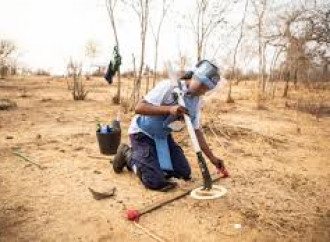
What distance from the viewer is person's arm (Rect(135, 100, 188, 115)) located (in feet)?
10.1

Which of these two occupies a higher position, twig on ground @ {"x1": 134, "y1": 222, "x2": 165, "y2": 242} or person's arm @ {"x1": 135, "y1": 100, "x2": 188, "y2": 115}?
person's arm @ {"x1": 135, "y1": 100, "x2": 188, "y2": 115}

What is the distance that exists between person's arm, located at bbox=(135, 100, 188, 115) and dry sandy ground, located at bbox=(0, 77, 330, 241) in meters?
0.72

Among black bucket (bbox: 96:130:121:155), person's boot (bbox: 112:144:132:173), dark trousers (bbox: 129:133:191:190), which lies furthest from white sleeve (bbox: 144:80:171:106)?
black bucket (bbox: 96:130:121:155)

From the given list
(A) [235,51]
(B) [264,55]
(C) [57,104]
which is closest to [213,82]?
(C) [57,104]

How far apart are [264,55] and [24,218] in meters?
11.3

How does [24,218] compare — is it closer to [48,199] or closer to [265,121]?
[48,199]

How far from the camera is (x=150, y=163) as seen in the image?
3.56 metres

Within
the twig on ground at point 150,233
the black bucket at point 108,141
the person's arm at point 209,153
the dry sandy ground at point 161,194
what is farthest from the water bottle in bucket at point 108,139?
the twig on ground at point 150,233

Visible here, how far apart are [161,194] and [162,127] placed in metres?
0.58

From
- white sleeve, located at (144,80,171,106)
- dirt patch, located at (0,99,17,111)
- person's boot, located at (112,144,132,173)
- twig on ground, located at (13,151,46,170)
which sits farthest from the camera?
dirt patch, located at (0,99,17,111)

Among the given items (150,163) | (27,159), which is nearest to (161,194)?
(150,163)

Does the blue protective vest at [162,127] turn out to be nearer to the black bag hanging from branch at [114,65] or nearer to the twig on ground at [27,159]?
the twig on ground at [27,159]

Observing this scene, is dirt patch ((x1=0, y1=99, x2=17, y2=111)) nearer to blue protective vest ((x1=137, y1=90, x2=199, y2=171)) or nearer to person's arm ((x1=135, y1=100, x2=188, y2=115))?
blue protective vest ((x1=137, y1=90, x2=199, y2=171))

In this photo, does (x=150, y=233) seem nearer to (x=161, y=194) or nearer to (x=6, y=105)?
(x=161, y=194)
